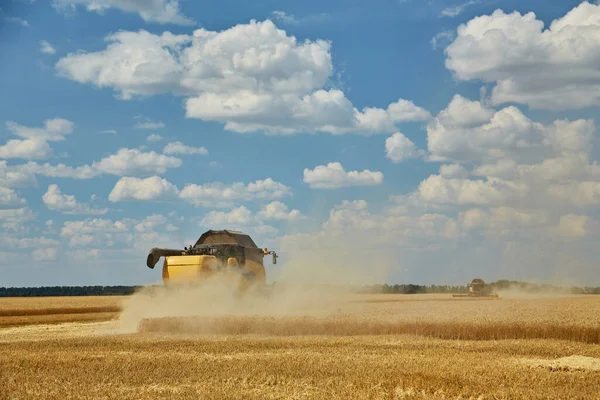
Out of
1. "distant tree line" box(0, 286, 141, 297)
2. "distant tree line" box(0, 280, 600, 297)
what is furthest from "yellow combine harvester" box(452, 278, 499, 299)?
"distant tree line" box(0, 286, 141, 297)

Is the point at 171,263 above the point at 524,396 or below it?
above

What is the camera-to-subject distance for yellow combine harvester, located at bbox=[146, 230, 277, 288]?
3266 centimetres

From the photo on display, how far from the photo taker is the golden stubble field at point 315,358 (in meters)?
13.8

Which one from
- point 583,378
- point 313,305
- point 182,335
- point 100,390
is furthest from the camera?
point 313,305

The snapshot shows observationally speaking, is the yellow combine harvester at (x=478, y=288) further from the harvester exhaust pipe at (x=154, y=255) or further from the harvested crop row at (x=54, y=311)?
the harvester exhaust pipe at (x=154, y=255)

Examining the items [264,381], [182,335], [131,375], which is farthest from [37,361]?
[182,335]

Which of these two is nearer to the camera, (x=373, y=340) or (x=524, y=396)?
(x=524, y=396)

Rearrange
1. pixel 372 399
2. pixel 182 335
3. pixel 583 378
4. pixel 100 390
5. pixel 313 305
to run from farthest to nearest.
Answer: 1. pixel 313 305
2. pixel 182 335
3. pixel 583 378
4. pixel 100 390
5. pixel 372 399

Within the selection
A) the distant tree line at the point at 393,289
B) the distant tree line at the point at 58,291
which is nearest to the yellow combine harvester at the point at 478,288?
the distant tree line at the point at 393,289

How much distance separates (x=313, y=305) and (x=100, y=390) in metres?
27.2

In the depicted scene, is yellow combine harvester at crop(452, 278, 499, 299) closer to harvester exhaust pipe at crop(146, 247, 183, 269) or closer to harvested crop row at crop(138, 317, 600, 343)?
harvester exhaust pipe at crop(146, 247, 183, 269)

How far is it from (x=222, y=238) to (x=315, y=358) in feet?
57.9

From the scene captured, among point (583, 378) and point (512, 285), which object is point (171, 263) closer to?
point (583, 378)

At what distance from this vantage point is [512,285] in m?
98.4
